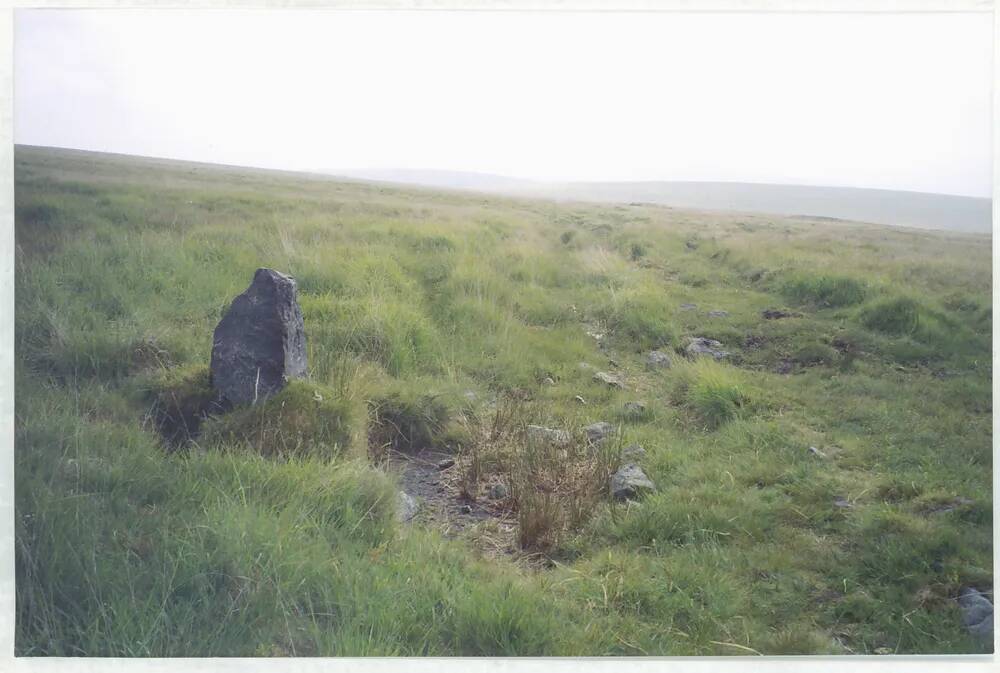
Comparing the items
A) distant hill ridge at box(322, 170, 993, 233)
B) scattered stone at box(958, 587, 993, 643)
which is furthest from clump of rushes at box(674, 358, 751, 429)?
scattered stone at box(958, 587, 993, 643)

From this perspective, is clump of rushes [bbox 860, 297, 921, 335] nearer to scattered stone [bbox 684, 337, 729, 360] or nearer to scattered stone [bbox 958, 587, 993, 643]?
scattered stone [bbox 684, 337, 729, 360]

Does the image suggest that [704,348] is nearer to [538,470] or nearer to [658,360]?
[658,360]

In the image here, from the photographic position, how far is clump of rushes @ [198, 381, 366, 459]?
365 cm

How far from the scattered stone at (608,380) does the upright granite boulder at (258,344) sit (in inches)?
84.4

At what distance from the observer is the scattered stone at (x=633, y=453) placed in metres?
4.20

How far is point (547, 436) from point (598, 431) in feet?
1.48

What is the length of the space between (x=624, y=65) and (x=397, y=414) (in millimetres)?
2642

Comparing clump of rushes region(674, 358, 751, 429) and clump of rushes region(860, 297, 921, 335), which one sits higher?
clump of rushes region(860, 297, 921, 335)

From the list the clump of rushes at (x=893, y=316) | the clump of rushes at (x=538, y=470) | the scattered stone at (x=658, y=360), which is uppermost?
the clump of rushes at (x=893, y=316)

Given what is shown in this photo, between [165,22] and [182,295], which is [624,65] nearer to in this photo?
[165,22]

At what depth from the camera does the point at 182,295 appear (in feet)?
16.2

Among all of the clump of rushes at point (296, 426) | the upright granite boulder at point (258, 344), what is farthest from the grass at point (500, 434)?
the upright granite boulder at point (258, 344)

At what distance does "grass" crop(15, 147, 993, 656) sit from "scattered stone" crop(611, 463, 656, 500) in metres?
0.08

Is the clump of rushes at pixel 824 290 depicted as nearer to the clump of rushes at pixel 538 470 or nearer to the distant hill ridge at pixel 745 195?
the distant hill ridge at pixel 745 195
